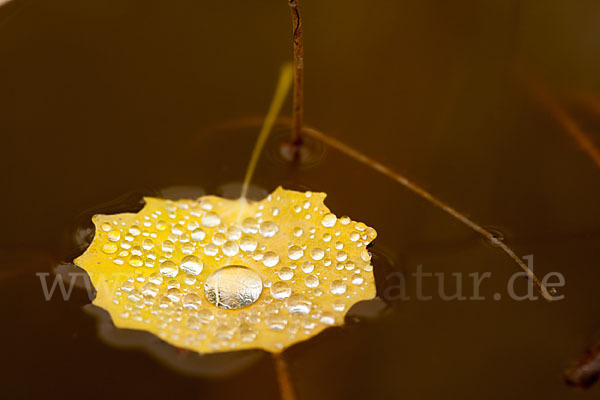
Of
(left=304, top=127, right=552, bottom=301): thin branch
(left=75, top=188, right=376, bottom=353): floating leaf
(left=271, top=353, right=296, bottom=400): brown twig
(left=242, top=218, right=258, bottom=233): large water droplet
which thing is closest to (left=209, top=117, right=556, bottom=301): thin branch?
(left=304, top=127, right=552, bottom=301): thin branch

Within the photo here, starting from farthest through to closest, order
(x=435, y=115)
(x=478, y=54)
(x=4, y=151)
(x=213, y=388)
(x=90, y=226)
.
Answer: (x=478, y=54)
(x=435, y=115)
(x=4, y=151)
(x=90, y=226)
(x=213, y=388)

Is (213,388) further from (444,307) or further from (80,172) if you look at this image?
(80,172)

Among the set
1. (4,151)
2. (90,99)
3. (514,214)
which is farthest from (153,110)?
(514,214)

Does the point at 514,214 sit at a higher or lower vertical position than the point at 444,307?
higher

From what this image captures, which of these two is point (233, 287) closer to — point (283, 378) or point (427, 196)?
point (283, 378)

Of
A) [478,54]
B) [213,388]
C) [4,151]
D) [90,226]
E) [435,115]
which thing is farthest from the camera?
[478,54]

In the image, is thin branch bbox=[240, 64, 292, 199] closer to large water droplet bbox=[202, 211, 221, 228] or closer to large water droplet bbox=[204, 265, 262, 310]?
large water droplet bbox=[202, 211, 221, 228]

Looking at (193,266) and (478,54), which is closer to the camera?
(193,266)
